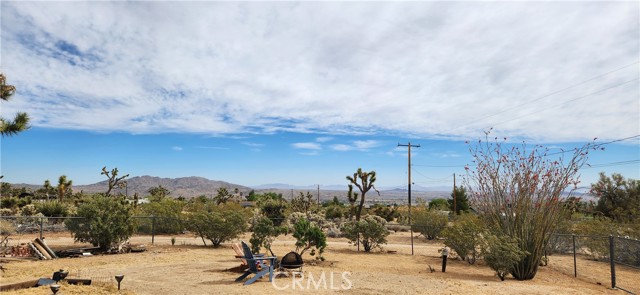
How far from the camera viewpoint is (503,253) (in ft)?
42.2

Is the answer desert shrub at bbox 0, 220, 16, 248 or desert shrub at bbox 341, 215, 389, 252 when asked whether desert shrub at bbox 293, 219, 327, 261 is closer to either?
desert shrub at bbox 341, 215, 389, 252

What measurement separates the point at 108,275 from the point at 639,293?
15340 mm

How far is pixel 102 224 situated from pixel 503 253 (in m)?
15.7

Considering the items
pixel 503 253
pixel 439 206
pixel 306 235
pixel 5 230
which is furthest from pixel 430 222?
pixel 5 230

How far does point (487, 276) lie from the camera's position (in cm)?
1420

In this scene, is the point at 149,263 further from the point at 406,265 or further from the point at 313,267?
the point at 406,265

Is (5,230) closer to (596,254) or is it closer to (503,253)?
(503,253)

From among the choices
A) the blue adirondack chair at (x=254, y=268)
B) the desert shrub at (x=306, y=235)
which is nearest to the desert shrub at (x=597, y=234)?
the desert shrub at (x=306, y=235)

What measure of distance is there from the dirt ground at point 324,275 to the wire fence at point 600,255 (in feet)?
0.36

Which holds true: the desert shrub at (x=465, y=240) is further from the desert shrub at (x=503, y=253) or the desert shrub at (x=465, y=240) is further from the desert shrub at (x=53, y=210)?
the desert shrub at (x=53, y=210)

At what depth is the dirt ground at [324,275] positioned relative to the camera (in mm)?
10937

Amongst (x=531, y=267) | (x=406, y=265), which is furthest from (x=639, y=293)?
(x=406, y=265)

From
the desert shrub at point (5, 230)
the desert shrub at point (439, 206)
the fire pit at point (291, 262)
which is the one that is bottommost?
the fire pit at point (291, 262)

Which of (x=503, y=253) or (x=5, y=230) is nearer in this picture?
(x=503, y=253)
